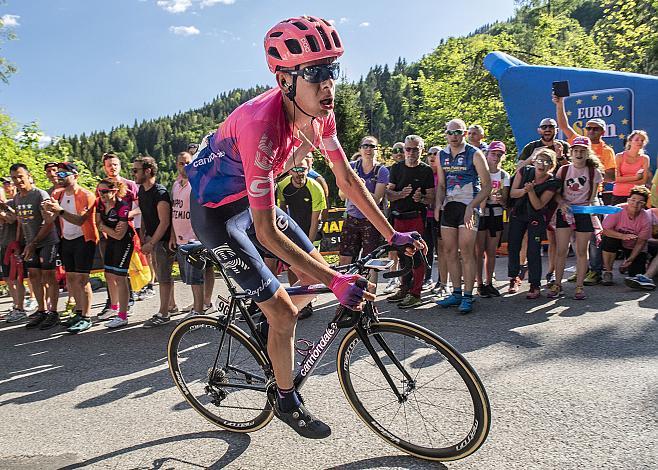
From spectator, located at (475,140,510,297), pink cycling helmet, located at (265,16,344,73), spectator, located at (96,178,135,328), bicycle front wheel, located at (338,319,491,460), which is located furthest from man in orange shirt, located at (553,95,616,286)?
spectator, located at (96,178,135,328)

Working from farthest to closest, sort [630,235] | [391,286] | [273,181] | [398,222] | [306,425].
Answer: [391,286], [630,235], [398,222], [306,425], [273,181]

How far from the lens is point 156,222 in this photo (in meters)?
6.37

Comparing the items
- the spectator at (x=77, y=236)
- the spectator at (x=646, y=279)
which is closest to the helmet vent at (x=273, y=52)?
the spectator at (x=77, y=236)

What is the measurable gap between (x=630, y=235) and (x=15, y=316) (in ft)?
29.7

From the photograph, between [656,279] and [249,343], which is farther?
[656,279]

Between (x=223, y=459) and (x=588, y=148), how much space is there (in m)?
5.65

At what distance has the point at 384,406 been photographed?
114 inches

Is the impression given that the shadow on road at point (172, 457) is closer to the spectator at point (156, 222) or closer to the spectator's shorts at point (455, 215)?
the spectator at point (156, 222)

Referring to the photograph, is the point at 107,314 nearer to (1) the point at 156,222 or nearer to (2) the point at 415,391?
(1) the point at 156,222

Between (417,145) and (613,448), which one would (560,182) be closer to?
(417,145)

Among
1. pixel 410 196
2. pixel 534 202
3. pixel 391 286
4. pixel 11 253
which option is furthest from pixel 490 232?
pixel 11 253

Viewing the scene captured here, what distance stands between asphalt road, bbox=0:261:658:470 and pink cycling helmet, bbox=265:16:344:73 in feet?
7.42

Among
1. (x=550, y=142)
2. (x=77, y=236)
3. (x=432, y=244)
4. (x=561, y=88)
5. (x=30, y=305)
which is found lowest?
(x=30, y=305)

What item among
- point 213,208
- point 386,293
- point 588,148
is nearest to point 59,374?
point 213,208
